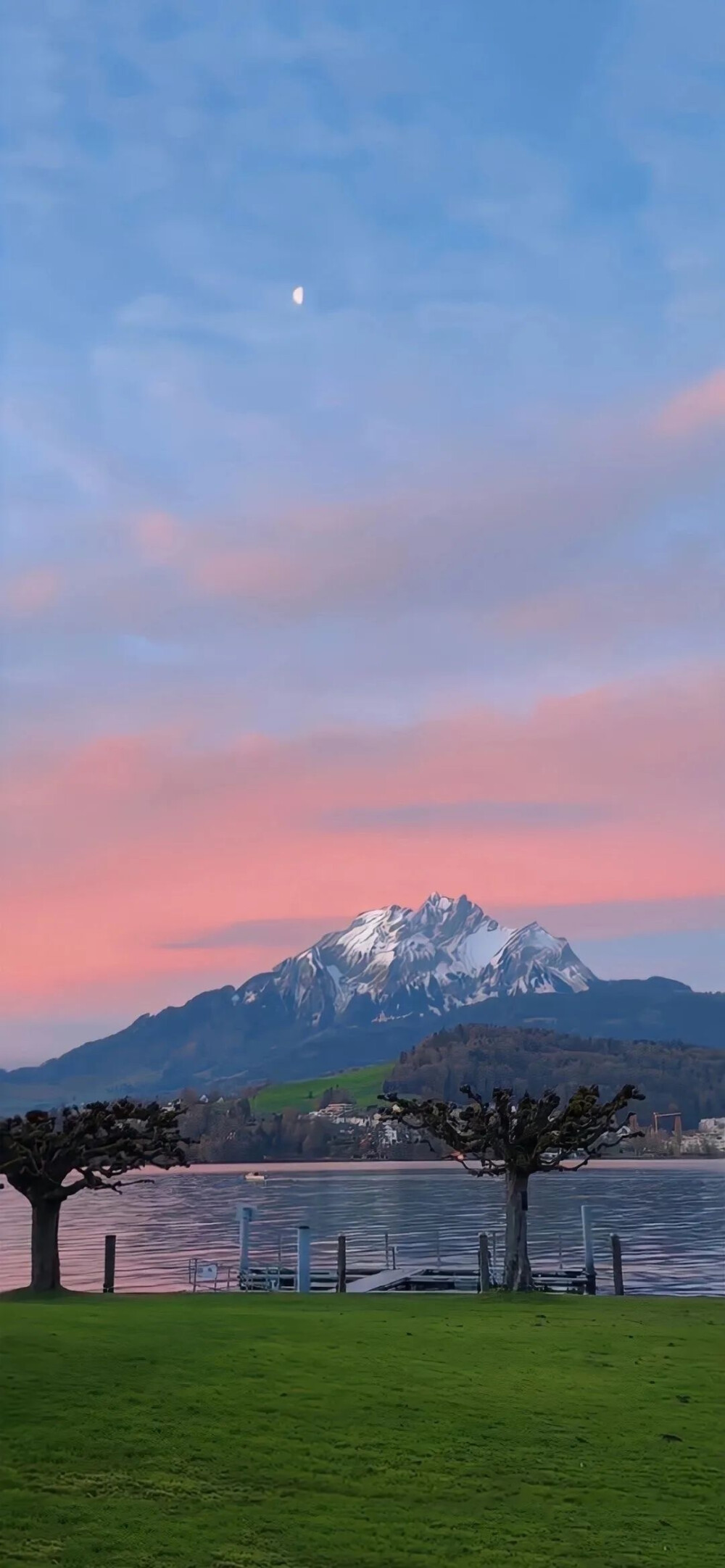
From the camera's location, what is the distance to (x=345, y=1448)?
833 inches

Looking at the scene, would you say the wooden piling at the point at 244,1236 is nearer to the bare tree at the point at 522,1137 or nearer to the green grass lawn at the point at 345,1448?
the bare tree at the point at 522,1137

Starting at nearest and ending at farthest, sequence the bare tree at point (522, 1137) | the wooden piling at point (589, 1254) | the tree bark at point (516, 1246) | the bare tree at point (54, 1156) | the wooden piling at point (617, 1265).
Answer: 1. the bare tree at point (54, 1156)
2. the tree bark at point (516, 1246)
3. the bare tree at point (522, 1137)
4. the wooden piling at point (617, 1265)
5. the wooden piling at point (589, 1254)

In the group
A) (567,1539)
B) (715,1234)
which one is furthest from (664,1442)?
(715,1234)

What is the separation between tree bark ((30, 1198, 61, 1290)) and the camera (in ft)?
164

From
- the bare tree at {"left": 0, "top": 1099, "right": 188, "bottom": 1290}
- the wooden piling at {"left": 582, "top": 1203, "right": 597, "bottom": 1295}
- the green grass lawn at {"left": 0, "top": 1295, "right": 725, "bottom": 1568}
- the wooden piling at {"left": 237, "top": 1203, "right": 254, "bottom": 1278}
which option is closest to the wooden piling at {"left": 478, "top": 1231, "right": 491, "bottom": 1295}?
the wooden piling at {"left": 582, "top": 1203, "right": 597, "bottom": 1295}

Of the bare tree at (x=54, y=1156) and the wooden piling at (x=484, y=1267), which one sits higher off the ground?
the bare tree at (x=54, y=1156)

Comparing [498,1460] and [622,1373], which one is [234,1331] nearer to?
[622,1373]

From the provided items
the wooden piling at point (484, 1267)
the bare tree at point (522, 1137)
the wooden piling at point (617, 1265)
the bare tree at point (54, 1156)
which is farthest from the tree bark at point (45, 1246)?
the wooden piling at point (617, 1265)

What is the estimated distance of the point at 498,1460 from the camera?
21.2m

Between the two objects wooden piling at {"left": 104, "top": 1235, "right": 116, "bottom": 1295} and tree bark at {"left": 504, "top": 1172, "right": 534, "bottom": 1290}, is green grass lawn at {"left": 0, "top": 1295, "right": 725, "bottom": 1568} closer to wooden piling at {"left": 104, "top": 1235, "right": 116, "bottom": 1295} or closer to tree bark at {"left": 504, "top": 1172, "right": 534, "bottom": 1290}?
tree bark at {"left": 504, "top": 1172, "right": 534, "bottom": 1290}

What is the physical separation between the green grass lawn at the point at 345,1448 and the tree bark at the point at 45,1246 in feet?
63.8

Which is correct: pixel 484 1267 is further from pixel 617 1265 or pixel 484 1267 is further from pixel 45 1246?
pixel 45 1246

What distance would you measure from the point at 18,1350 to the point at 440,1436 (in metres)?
7.96

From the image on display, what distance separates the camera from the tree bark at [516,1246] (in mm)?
50906
